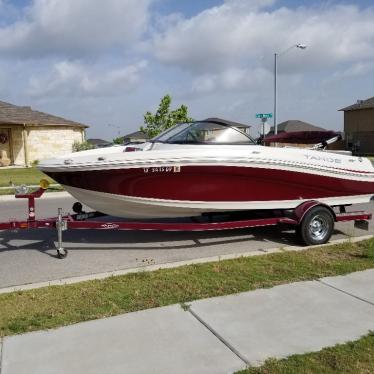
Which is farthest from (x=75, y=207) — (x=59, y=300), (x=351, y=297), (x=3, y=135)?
(x=3, y=135)

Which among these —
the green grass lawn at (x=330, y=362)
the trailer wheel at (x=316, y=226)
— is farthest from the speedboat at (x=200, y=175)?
the green grass lawn at (x=330, y=362)

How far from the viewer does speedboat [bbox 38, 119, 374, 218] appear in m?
6.23

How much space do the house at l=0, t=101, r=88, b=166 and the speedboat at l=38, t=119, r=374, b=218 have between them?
22743 millimetres

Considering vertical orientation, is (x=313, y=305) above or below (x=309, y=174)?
below

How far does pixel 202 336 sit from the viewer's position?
389cm

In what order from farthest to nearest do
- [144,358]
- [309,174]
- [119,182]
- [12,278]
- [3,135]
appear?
[3,135] < [309,174] < [119,182] < [12,278] < [144,358]

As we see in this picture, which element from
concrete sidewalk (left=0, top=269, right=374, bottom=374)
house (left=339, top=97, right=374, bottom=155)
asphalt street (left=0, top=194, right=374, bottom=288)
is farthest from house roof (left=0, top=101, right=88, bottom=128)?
house (left=339, top=97, right=374, bottom=155)

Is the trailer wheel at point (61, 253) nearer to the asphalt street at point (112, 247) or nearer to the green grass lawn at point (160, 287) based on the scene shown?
the asphalt street at point (112, 247)

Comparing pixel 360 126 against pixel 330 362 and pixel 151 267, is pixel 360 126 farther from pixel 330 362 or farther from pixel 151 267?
pixel 330 362

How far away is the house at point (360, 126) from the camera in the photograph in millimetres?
45794

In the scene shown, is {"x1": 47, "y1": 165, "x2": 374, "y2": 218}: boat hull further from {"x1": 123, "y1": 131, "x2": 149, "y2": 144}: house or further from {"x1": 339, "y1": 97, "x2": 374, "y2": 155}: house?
{"x1": 339, "y1": 97, "x2": 374, "y2": 155}: house

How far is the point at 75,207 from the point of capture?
24.1ft

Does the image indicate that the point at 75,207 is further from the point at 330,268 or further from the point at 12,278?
the point at 330,268

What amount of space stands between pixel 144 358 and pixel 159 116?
22.4 meters
